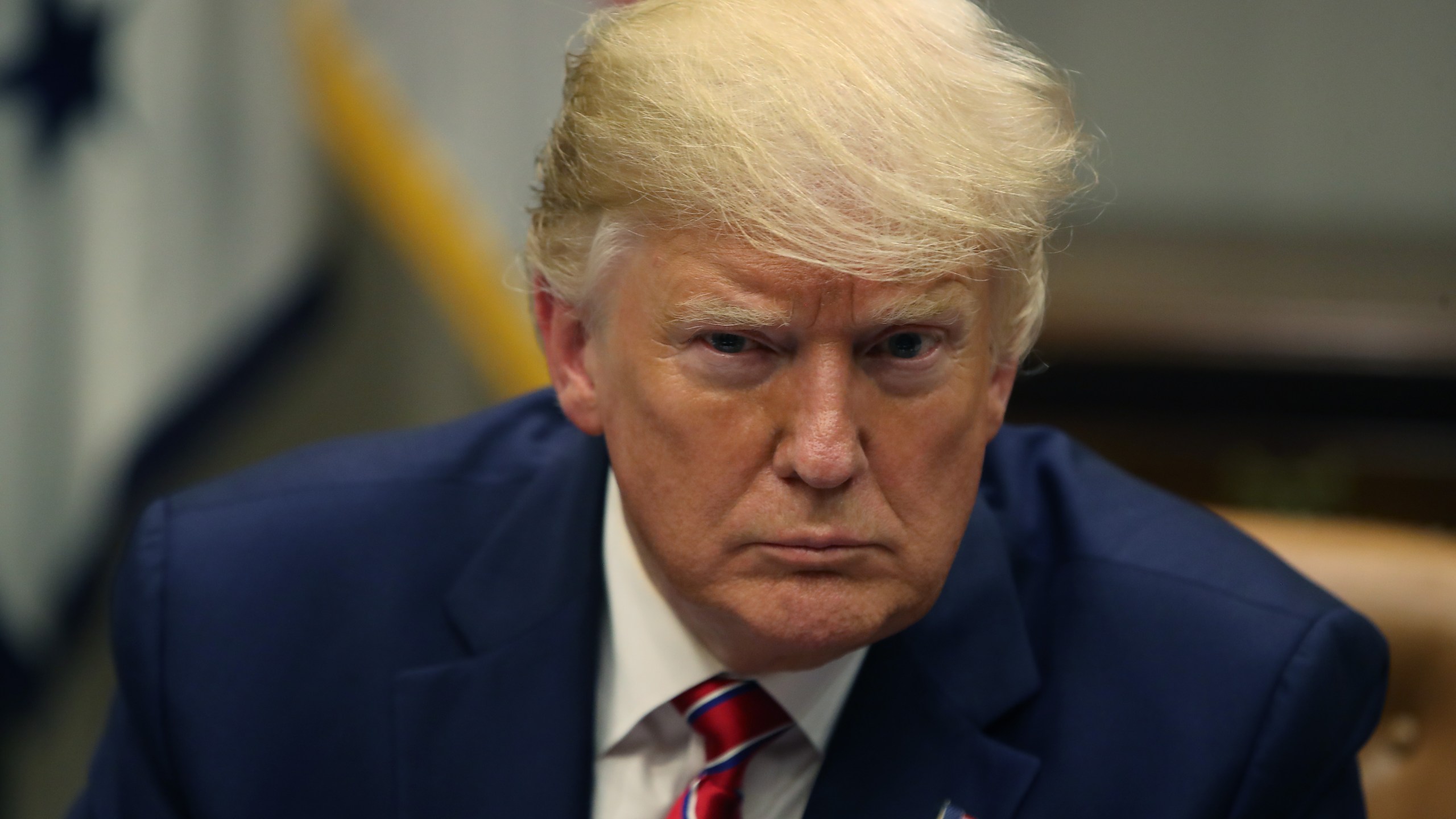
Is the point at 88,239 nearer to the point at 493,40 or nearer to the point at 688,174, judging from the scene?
the point at 493,40

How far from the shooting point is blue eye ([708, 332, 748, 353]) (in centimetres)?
108

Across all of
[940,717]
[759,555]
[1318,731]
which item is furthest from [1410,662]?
[759,555]

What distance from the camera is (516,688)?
1316 mm

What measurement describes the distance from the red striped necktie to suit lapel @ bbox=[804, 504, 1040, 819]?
0.07 m

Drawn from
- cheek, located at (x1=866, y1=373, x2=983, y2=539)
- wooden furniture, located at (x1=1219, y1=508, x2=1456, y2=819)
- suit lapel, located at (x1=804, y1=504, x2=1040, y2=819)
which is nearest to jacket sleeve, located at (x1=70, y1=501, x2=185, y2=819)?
suit lapel, located at (x1=804, y1=504, x2=1040, y2=819)

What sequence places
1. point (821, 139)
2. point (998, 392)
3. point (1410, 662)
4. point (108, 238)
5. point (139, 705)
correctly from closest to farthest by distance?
point (821, 139) < point (998, 392) < point (139, 705) < point (1410, 662) < point (108, 238)

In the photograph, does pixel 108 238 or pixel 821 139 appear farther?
pixel 108 238

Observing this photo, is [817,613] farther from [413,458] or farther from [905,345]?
[413,458]

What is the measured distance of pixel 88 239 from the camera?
2.32 metres

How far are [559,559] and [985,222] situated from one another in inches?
23.0

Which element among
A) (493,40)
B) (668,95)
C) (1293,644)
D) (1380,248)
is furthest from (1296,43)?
(668,95)

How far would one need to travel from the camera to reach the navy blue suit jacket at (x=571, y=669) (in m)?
1.26

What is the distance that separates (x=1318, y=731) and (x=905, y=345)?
0.58 metres

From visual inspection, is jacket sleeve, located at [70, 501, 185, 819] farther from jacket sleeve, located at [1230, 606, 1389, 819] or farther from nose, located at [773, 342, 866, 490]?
jacket sleeve, located at [1230, 606, 1389, 819]
